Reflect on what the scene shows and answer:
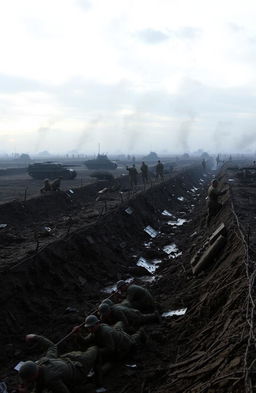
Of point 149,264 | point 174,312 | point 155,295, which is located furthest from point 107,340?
point 149,264

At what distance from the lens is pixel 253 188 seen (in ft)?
98.9

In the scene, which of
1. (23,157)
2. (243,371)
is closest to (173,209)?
(243,371)

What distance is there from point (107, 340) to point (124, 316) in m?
1.33

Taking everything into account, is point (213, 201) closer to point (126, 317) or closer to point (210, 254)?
A: point (210, 254)

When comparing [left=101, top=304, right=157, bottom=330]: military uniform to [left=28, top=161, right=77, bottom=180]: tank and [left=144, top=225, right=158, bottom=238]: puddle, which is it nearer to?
[left=144, top=225, right=158, bottom=238]: puddle

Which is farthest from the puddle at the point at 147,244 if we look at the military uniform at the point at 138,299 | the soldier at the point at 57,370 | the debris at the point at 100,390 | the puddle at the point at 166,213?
the debris at the point at 100,390

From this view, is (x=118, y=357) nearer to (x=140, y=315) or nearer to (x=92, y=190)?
(x=140, y=315)

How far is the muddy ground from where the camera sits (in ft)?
21.9

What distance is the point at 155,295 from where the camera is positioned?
40.9ft

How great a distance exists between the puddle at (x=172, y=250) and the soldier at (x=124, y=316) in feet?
22.0

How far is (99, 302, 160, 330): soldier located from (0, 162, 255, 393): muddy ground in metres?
0.23

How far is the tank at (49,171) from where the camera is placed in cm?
4472

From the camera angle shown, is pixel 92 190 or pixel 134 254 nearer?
pixel 134 254

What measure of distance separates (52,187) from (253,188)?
1282cm
